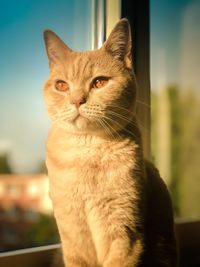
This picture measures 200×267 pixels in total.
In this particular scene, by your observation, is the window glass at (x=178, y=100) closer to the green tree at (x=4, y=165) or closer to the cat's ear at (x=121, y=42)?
the cat's ear at (x=121, y=42)

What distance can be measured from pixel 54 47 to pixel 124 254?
650 millimetres

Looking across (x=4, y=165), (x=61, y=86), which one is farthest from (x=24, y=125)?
(x=61, y=86)

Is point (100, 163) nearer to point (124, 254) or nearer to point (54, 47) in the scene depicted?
point (124, 254)

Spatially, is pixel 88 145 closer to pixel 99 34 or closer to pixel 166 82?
pixel 99 34

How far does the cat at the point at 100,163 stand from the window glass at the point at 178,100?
0.68m

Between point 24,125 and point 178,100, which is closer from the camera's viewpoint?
point 24,125

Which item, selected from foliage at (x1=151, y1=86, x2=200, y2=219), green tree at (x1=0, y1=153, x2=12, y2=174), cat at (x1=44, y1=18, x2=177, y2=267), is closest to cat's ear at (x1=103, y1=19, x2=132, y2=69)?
cat at (x1=44, y1=18, x2=177, y2=267)

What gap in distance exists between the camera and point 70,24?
4.94 feet

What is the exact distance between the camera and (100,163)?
1110 mm

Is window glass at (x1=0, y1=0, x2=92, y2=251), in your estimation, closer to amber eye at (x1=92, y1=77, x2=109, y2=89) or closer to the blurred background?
the blurred background

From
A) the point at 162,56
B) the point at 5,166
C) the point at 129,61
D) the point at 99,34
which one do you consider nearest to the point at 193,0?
the point at 162,56

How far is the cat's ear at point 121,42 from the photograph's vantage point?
3.72 ft

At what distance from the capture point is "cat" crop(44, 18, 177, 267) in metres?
1.07

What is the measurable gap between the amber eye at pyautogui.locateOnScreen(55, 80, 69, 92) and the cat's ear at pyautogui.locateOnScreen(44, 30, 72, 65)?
9 centimetres
